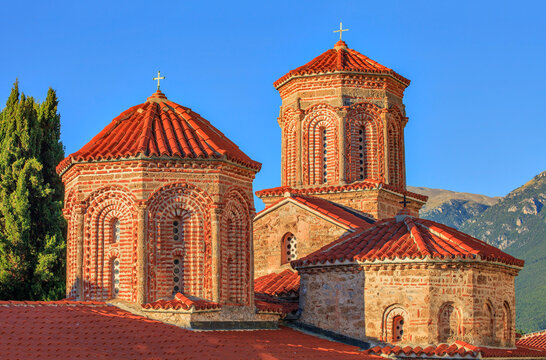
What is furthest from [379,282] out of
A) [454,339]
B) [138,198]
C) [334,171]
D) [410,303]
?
[334,171]

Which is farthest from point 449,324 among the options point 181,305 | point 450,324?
point 181,305

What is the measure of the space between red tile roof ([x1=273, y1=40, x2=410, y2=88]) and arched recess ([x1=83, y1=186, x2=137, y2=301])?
30.0 feet

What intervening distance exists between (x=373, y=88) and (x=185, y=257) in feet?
32.6

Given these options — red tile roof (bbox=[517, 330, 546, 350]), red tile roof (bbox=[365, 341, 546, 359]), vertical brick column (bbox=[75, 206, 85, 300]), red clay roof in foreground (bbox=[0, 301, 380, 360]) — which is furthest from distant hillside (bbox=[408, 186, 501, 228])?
vertical brick column (bbox=[75, 206, 85, 300])

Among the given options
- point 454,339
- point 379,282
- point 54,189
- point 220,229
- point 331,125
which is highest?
point 331,125

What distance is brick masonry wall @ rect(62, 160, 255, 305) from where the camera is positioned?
16.3 m

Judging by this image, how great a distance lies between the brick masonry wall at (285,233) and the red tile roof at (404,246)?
6.73 feet

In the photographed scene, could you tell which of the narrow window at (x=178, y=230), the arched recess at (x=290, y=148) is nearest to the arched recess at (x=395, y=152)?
the arched recess at (x=290, y=148)

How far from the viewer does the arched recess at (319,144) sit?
23812 mm

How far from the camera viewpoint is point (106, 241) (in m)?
16.7

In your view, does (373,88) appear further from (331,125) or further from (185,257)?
(185,257)

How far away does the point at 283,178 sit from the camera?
2464 cm

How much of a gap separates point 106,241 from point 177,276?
166 centimetres

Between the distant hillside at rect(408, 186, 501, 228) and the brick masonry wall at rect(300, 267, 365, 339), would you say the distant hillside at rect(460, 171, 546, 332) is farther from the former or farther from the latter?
the brick masonry wall at rect(300, 267, 365, 339)
